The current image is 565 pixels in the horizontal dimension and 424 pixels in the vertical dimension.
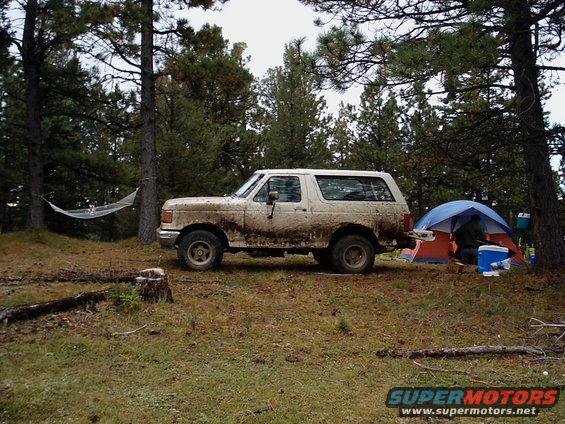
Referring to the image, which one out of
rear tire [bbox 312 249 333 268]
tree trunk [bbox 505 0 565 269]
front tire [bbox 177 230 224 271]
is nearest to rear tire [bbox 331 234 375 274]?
rear tire [bbox 312 249 333 268]

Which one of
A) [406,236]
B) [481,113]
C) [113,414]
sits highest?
[481,113]

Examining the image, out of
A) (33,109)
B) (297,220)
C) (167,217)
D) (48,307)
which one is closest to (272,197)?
(297,220)

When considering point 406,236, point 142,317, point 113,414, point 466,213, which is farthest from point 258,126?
point 113,414

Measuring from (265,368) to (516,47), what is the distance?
695 cm

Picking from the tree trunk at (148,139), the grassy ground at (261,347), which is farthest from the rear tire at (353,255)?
the tree trunk at (148,139)

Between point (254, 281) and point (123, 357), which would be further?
point (254, 281)

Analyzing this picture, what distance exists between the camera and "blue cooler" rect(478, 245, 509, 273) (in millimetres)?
10156

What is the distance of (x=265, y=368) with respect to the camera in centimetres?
428

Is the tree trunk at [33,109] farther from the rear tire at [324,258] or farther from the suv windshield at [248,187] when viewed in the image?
the rear tire at [324,258]

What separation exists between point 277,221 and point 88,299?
3905mm

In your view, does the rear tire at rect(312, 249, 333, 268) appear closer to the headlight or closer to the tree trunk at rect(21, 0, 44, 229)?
the headlight

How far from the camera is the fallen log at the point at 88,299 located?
4980mm

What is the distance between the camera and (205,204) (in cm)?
862

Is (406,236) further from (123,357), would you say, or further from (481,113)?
(123,357)
